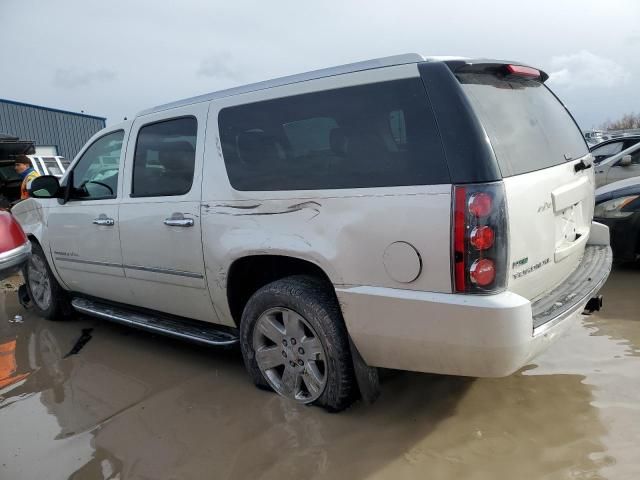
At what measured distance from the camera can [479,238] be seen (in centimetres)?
223

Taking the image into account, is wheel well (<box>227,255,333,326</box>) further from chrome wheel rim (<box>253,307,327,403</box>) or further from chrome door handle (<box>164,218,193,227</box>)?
chrome door handle (<box>164,218,193,227</box>)

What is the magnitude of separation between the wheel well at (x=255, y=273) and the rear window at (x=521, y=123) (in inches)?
46.3

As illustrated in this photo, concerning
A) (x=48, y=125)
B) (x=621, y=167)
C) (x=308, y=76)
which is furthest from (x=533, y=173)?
(x=48, y=125)

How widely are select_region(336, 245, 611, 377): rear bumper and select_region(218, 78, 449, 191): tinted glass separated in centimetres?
55

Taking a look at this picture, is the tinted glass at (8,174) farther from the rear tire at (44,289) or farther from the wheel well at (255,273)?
the wheel well at (255,273)

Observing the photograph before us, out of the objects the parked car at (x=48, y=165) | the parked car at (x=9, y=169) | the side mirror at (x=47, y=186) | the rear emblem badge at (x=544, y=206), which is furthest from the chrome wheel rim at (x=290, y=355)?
the parked car at (x=48, y=165)

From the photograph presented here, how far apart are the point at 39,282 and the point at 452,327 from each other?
4526 millimetres

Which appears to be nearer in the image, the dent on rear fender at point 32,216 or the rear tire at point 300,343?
the rear tire at point 300,343

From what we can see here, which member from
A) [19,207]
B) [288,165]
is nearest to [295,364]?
[288,165]

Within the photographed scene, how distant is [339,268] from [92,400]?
79.2 inches

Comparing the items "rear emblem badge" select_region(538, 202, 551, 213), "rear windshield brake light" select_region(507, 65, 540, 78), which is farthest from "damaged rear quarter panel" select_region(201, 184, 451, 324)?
"rear windshield brake light" select_region(507, 65, 540, 78)

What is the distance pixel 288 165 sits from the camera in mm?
2893

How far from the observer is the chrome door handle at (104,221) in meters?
3.93

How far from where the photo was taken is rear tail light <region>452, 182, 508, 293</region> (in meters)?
2.22
